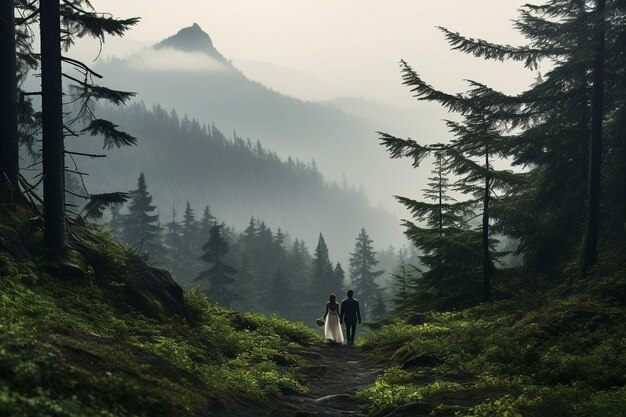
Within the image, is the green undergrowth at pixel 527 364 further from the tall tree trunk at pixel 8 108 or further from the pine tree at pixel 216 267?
the pine tree at pixel 216 267

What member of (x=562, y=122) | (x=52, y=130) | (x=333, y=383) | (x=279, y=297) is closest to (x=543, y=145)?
(x=562, y=122)

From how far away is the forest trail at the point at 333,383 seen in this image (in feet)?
29.0

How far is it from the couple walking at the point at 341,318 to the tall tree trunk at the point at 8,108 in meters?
11.6

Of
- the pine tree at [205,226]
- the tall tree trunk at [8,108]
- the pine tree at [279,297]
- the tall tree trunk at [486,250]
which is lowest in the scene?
the pine tree at [279,297]

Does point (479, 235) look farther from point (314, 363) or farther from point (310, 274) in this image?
point (310, 274)

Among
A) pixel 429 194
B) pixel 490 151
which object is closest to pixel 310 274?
pixel 429 194

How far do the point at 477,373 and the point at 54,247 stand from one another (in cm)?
995

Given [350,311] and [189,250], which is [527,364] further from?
[189,250]

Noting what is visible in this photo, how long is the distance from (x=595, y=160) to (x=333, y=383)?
12205 mm

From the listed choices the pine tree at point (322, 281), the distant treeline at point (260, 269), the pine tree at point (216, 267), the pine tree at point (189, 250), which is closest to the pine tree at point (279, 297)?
the distant treeline at point (260, 269)

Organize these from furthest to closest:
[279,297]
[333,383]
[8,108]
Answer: [279,297] < [8,108] < [333,383]

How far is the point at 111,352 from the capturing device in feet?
23.3

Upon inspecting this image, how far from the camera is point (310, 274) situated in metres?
100

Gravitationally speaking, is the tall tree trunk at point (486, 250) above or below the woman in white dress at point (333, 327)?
above
